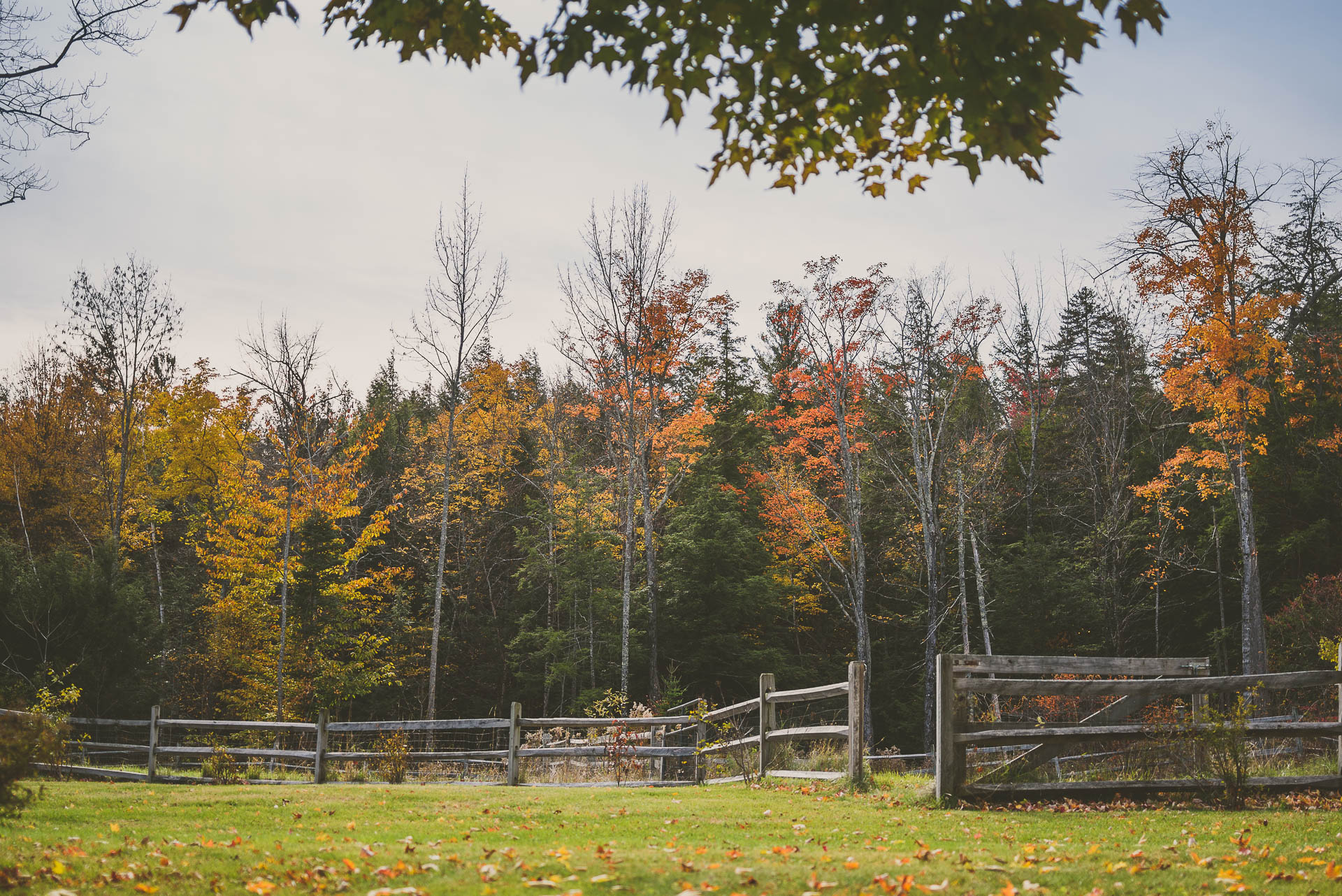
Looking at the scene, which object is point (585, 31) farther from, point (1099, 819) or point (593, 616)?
point (593, 616)

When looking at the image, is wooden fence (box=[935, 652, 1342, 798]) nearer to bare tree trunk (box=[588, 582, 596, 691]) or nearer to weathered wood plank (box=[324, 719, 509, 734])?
weathered wood plank (box=[324, 719, 509, 734])

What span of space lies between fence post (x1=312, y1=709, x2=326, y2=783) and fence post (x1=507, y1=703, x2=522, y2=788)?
2784mm

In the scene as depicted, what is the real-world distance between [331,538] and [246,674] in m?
4.96

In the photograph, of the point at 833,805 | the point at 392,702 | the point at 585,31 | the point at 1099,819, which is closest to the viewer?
the point at 585,31

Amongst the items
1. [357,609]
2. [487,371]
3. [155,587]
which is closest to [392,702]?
[357,609]

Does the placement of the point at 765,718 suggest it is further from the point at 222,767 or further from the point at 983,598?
the point at 983,598

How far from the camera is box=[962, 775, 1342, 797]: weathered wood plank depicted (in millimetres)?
7363

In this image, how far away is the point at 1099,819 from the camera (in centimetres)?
659

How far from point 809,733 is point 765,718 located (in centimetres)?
127

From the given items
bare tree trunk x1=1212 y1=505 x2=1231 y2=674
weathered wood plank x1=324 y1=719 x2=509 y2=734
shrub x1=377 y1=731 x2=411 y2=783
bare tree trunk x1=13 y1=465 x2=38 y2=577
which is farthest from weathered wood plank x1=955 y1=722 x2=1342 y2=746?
bare tree trunk x1=13 y1=465 x2=38 y2=577

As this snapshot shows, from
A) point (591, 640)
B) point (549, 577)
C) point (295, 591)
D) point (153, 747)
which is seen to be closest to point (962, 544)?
point (591, 640)

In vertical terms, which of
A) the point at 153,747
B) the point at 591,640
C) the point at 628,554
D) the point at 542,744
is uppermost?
the point at 628,554

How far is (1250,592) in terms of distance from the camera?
1809 cm

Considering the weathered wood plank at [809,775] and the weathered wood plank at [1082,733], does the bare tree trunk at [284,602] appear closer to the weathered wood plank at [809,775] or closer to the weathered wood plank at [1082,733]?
the weathered wood plank at [809,775]
